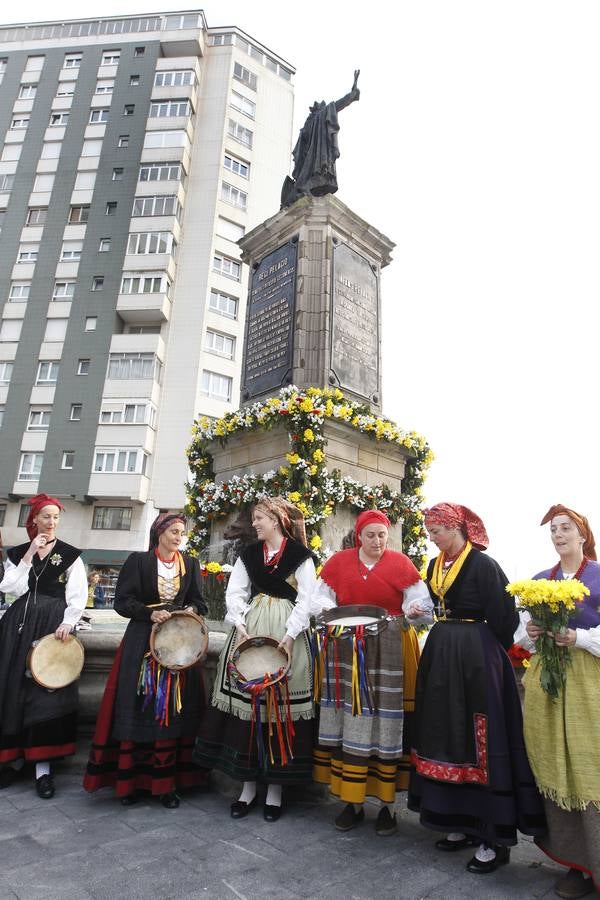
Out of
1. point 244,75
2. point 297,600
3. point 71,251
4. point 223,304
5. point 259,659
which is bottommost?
point 259,659

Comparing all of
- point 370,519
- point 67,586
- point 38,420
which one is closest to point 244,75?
point 38,420

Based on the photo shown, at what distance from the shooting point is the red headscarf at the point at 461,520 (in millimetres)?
3611

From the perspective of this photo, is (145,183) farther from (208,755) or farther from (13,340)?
(208,755)

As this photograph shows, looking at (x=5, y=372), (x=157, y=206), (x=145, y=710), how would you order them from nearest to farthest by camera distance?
(x=145, y=710), (x=5, y=372), (x=157, y=206)

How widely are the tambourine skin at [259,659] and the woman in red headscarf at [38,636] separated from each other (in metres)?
1.48

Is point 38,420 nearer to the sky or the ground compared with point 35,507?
nearer to the sky

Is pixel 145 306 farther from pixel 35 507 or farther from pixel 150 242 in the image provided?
pixel 35 507

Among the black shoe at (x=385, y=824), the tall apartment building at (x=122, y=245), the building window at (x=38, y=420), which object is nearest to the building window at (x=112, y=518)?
the tall apartment building at (x=122, y=245)

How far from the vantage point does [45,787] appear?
12.9 ft

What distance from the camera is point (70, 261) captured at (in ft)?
108

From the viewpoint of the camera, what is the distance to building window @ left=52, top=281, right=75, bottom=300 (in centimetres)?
3244

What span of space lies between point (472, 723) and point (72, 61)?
47811mm

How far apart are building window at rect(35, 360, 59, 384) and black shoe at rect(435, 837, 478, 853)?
32.1m

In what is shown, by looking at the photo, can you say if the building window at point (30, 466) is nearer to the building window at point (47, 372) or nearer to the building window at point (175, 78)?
the building window at point (47, 372)
